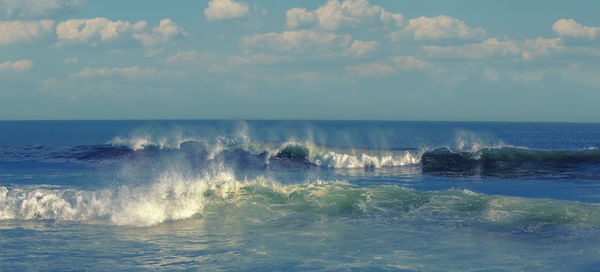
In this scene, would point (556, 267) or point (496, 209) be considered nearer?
point (556, 267)

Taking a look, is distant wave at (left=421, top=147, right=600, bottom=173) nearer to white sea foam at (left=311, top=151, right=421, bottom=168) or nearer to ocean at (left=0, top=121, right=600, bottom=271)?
white sea foam at (left=311, top=151, right=421, bottom=168)

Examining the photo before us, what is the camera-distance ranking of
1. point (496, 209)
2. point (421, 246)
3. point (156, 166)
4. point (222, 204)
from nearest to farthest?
point (421, 246)
point (496, 209)
point (222, 204)
point (156, 166)

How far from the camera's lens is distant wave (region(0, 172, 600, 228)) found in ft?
41.2

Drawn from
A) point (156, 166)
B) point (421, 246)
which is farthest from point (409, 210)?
point (156, 166)

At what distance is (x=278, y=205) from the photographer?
14.4 metres

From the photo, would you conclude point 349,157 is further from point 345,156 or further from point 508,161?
point 508,161

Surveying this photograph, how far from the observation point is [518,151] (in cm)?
2994

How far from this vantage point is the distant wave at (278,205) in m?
12.6

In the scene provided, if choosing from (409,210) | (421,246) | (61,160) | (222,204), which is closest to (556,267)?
(421,246)

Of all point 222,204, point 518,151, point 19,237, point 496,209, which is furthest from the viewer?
point 518,151

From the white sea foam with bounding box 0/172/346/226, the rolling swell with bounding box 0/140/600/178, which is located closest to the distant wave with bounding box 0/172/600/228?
the white sea foam with bounding box 0/172/346/226

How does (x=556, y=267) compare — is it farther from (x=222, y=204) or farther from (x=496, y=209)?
(x=222, y=204)

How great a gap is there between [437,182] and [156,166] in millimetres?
15715

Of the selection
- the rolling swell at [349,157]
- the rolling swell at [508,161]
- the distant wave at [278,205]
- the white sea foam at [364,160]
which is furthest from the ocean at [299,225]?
the white sea foam at [364,160]
